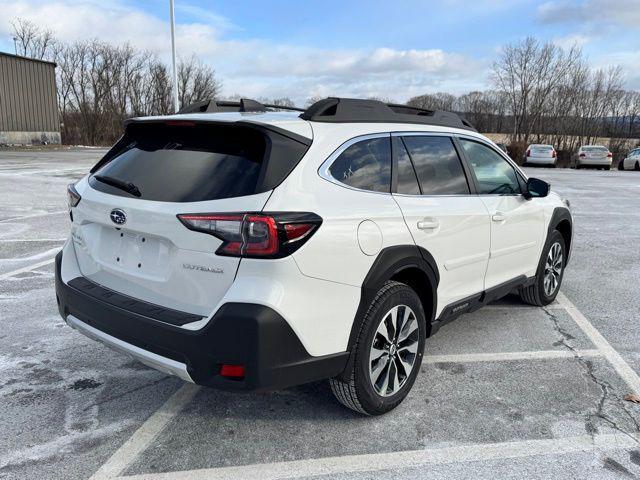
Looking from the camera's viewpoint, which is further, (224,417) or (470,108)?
(470,108)

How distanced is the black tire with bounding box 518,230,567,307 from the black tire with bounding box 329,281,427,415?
219 cm

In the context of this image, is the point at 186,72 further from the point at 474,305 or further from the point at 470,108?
the point at 474,305

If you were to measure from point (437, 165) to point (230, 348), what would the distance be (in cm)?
197

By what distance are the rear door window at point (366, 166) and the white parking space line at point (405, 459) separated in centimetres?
144

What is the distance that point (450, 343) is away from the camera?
431 centimetres

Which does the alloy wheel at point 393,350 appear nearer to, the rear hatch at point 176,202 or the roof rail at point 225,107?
the rear hatch at point 176,202

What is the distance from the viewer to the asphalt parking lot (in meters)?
2.69

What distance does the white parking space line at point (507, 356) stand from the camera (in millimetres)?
4000

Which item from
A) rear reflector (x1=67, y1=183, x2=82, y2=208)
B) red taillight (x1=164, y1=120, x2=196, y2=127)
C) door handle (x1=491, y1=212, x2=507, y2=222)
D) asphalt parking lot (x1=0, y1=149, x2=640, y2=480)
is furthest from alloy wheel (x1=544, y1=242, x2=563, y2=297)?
rear reflector (x1=67, y1=183, x2=82, y2=208)

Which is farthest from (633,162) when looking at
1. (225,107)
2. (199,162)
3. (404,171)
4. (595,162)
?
(199,162)

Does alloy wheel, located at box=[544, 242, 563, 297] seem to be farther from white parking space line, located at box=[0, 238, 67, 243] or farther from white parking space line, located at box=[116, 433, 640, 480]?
white parking space line, located at box=[0, 238, 67, 243]

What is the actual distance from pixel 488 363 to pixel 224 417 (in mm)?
1993

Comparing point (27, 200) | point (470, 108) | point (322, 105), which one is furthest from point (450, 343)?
point (470, 108)

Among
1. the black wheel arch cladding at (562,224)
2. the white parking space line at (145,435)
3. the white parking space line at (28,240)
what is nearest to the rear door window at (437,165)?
the black wheel arch cladding at (562,224)
